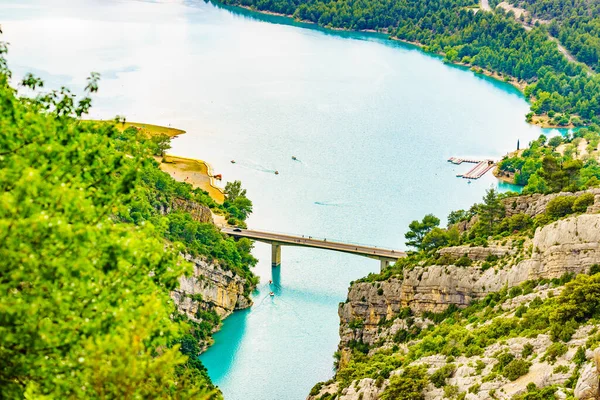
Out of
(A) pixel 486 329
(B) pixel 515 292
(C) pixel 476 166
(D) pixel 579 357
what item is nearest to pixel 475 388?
Result: (D) pixel 579 357

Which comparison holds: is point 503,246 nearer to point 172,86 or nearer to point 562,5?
point 172,86

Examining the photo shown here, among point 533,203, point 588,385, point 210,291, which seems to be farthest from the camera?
point 210,291

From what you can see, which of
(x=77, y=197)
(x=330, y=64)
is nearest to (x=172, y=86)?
(x=330, y=64)

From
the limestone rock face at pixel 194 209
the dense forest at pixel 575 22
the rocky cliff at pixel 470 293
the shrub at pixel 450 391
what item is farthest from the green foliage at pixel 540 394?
the dense forest at pixel 575 22

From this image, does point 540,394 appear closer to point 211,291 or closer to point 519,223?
point 519,223

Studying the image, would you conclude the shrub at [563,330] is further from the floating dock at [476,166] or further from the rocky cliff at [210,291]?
the floating dock at [476,166]

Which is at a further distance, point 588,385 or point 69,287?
point 588,385

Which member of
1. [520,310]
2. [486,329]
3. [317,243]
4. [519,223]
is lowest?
[486,329]
